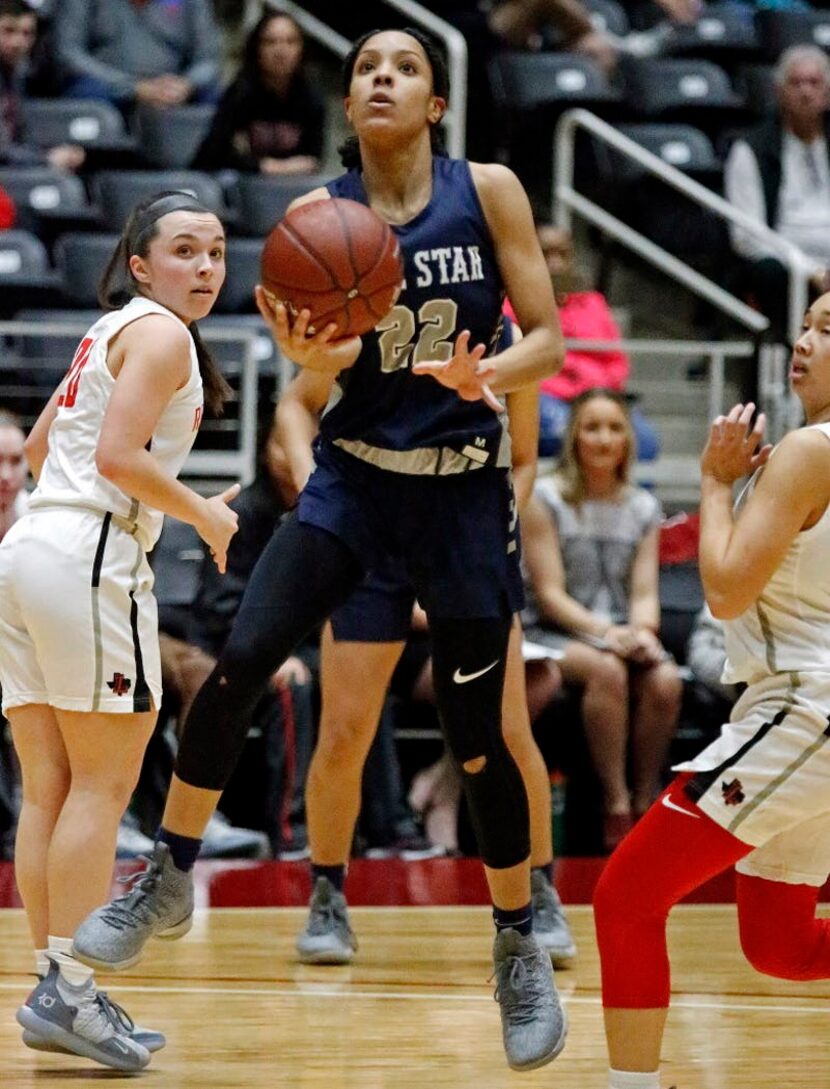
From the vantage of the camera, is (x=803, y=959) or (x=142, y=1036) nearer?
(x=803, y=959)

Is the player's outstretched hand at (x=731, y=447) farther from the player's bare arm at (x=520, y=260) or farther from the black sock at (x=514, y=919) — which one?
the black sock at (x=514, y=919)

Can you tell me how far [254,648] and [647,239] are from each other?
579cm

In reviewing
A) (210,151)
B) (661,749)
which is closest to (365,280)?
(661,749)

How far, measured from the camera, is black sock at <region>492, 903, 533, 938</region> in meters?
3.80

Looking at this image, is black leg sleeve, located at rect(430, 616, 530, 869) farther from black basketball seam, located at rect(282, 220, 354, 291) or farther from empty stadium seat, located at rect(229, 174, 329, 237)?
empty stadium seat, located at rect(229, 174, 329, 237)

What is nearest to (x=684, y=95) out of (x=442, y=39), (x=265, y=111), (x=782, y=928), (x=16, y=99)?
(x=442, y=39)

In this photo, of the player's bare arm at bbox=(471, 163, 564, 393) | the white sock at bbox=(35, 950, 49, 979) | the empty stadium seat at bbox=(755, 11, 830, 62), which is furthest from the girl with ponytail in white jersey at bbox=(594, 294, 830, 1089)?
the empty stadium seat at bbox=(755, 11, 830, 62)

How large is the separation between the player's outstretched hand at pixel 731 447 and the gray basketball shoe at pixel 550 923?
1624mm

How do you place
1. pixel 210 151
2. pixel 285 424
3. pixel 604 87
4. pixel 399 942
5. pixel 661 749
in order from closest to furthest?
pixel 285 424 < pixel 399 942 < pixel 661 749 < pixel 210 151 < pixel 604 87

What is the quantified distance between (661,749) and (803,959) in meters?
3.19

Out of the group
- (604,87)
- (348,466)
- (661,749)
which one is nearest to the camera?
(348,466)

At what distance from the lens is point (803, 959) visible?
3.46m

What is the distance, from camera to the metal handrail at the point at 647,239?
8.38m

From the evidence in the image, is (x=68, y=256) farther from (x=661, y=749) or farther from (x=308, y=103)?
(x=661, y=749)
